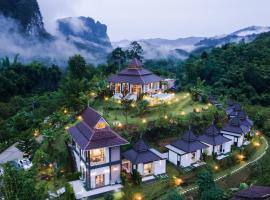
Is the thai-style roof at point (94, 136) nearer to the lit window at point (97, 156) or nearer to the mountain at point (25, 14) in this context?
the lit window at point (97, 156)

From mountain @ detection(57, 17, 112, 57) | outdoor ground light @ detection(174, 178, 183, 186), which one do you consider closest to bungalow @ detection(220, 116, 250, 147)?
outdoor ground light @ detection(174, 178, 183, 186)

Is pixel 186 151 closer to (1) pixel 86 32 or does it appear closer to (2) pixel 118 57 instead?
(2) pixel 118 57

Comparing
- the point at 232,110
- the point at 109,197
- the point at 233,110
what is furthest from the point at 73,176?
the point at 233,110

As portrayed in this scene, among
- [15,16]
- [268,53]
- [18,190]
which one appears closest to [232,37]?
[268,53]

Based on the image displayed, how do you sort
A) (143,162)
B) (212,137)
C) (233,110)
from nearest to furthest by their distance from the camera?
(143,162) < (212,137) < (233,110)

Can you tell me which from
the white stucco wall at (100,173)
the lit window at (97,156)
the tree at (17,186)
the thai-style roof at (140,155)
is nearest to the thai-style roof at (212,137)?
the thai-style roof at (140,155)
